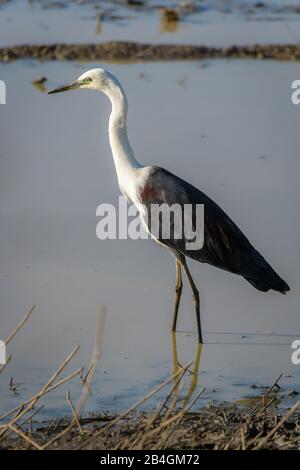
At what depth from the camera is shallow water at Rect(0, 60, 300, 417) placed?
8.11 meters

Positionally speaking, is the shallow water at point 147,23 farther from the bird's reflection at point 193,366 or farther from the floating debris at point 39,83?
the bird's reflection at point 193,366

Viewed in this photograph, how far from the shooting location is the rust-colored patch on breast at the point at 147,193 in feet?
28.5

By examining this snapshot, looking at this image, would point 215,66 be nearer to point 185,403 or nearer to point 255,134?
point 255,134

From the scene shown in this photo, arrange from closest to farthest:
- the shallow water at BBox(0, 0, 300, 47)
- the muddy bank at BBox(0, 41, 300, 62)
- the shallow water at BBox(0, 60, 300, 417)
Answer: the shallow water at BBox(0, 60, 300, 417) → the muddy bank at BBox(0, 41, 300, 62) → the shallow water at BBox(0, 0, 300, 47)

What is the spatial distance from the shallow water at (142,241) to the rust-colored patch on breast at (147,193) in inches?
34.2

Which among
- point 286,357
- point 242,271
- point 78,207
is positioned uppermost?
point 78,207

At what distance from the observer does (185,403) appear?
7.43 m

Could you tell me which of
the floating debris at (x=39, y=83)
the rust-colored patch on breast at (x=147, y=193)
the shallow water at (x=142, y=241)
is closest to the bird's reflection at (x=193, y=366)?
the shallow water at (x=142, y=241)

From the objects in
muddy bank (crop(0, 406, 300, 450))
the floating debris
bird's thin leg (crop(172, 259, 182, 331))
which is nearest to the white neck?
bird's thin leg (crop(172, 259, 182, 331))

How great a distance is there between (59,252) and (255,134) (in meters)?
4.05

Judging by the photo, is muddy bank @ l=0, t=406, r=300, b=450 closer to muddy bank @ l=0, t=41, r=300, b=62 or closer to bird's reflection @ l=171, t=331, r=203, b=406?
bird's reflection @ l=171, t=331, r=203, b=406

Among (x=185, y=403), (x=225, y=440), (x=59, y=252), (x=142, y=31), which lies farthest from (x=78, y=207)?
(x=142, y=31)

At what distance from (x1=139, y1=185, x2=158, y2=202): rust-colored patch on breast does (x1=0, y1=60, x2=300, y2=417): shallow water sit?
869mm

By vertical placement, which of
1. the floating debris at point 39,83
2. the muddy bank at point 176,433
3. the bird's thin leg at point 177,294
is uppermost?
the floating debris at point 39,83
